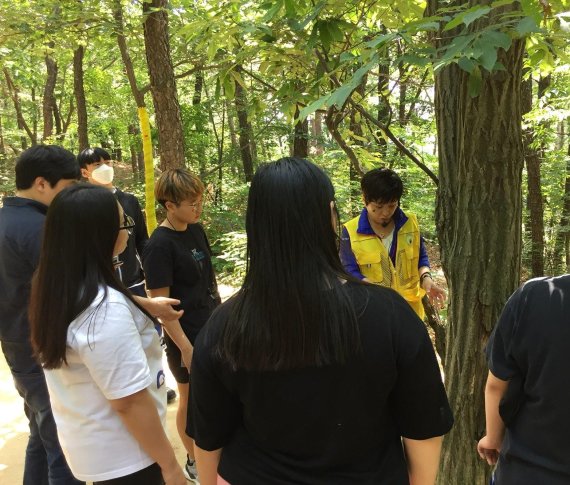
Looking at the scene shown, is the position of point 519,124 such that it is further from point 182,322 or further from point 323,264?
point 182,322

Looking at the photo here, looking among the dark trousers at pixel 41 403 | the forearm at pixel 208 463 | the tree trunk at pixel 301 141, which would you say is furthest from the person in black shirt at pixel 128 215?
the tree trunk at pixel 301 141

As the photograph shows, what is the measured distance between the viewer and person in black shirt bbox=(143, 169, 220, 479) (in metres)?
2.31

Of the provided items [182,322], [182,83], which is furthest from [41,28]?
[182,83]

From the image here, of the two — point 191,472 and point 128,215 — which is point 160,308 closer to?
point 191,472

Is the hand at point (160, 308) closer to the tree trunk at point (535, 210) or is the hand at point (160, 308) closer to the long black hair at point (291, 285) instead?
the long black hair at point (291, 285)

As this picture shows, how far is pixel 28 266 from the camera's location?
1933mm

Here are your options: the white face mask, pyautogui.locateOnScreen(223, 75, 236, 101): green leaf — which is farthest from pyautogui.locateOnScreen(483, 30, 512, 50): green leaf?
the white face mask

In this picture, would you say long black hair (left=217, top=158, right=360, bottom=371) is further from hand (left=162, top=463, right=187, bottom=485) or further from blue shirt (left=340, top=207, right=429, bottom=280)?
blue shirt (left=340, top=207, right=429, bottom=280)

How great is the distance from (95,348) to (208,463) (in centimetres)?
46

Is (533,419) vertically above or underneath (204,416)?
underneath

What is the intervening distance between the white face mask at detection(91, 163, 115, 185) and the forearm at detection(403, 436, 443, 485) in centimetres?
306

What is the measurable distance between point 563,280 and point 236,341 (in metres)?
0.94

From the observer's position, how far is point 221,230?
1031cm

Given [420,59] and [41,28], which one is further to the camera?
[41,28]
